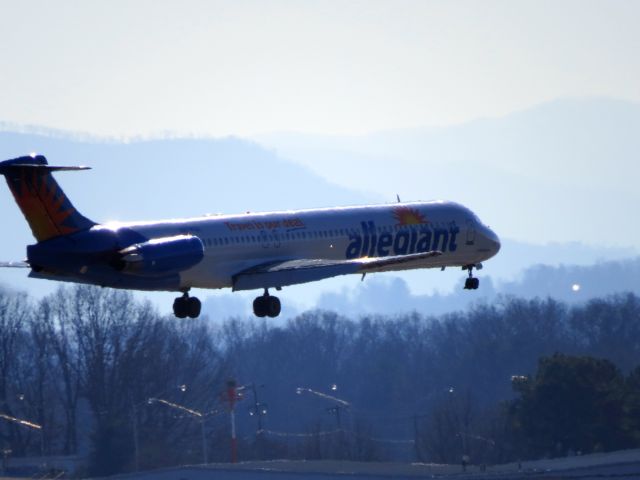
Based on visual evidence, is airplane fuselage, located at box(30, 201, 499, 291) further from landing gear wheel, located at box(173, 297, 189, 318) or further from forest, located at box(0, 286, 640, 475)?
forest, located at box(0, 286, 640, 475)

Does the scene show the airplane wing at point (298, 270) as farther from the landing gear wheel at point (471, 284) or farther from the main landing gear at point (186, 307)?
the landing gear wheel at point (471, 284)

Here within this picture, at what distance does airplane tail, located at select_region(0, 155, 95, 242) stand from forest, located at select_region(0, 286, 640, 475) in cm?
4567

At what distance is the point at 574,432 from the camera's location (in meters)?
117

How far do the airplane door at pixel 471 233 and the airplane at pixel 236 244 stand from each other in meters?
0.07

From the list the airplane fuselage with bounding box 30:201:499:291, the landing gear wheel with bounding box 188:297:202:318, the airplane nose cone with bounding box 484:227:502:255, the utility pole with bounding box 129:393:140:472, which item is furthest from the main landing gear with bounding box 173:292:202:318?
the utility pole with bounding box 129:393:140:472

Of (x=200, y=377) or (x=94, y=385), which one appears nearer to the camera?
(x=94, y=385)

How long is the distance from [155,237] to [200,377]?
82211mm

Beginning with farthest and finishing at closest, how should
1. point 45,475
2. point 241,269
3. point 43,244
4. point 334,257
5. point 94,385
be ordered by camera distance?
point 94,385
point 45,475
point 334,257
point 241,269
point 43,244

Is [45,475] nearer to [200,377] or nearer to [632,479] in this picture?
[200,377]

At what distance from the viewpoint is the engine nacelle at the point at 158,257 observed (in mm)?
64562

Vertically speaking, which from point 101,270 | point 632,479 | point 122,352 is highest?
point 122,352

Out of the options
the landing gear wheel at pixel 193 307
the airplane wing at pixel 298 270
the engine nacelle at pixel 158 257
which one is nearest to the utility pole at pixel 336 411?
the airplane wing at pixel 298 270

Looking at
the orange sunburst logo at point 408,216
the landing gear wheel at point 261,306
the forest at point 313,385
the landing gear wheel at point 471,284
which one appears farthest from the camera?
the forest at point 313,385

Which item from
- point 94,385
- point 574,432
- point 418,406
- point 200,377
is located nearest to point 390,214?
point 574,432
